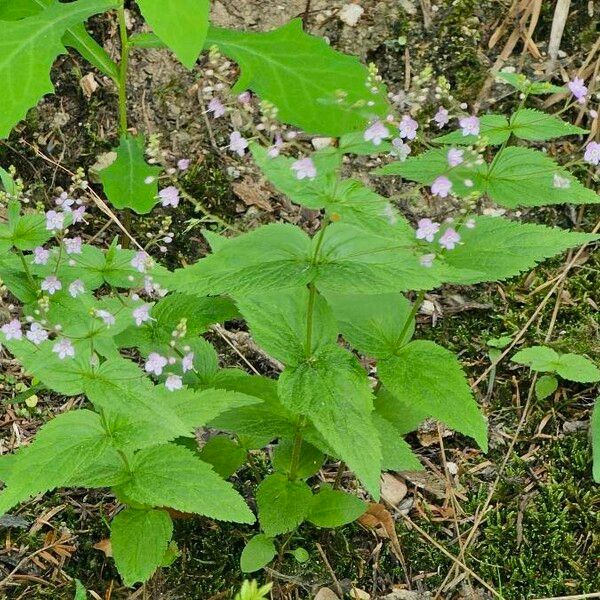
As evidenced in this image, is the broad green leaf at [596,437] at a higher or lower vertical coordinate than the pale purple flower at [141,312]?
lower

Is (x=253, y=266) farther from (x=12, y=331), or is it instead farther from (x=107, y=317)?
(x=12, y=331)

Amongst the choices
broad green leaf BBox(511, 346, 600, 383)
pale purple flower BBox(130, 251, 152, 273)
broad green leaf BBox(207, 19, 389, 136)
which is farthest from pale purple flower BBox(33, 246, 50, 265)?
broad green leaf BBox(511, 346, 600, 383)

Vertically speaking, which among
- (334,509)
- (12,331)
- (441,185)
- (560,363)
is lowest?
(334,509)

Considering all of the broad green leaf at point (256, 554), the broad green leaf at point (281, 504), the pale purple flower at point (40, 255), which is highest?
the pale purple flower at point (40, 255)

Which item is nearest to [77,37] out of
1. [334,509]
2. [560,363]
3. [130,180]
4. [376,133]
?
[130,180]

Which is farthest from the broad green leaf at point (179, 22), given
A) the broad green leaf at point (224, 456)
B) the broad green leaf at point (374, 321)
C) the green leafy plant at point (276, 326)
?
the broad green leaf at point (224, 456)

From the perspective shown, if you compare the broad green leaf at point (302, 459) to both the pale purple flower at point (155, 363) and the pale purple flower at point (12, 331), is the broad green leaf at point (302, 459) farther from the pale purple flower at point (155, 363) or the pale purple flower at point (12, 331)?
the pale purple flower at point (12, 331)
